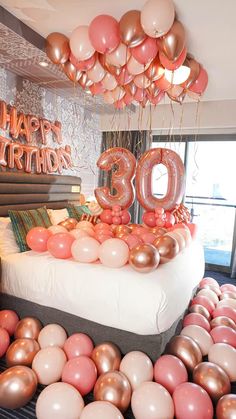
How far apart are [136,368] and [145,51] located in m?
2.26

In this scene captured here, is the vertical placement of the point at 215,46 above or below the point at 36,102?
above

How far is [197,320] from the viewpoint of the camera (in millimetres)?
2166

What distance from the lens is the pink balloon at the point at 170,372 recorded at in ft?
5.13

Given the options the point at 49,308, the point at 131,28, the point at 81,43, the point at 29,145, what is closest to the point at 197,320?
the point at 49,308

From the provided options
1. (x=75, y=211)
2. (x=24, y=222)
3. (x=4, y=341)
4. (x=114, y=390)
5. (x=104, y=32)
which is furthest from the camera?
(x=75, y=211)

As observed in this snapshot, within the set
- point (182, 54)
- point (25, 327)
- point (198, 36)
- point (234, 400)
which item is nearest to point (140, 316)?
point (234, 400)

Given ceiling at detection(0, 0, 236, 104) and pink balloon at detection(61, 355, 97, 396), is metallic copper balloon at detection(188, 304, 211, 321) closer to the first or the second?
pink balloon at detection(61, 355, 97, 396)

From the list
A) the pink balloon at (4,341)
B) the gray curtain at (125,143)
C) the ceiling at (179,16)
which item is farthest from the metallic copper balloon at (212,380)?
the gray curtain at (125,143)

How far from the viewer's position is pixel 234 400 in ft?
4.69

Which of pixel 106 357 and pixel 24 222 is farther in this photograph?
pixel 24 222

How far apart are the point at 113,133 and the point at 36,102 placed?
6.23 feet

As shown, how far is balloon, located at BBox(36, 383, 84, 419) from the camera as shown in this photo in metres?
1.37

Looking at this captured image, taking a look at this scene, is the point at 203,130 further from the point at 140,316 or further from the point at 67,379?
the point at 67,379

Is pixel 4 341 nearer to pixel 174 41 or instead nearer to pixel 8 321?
pixel 8 321
